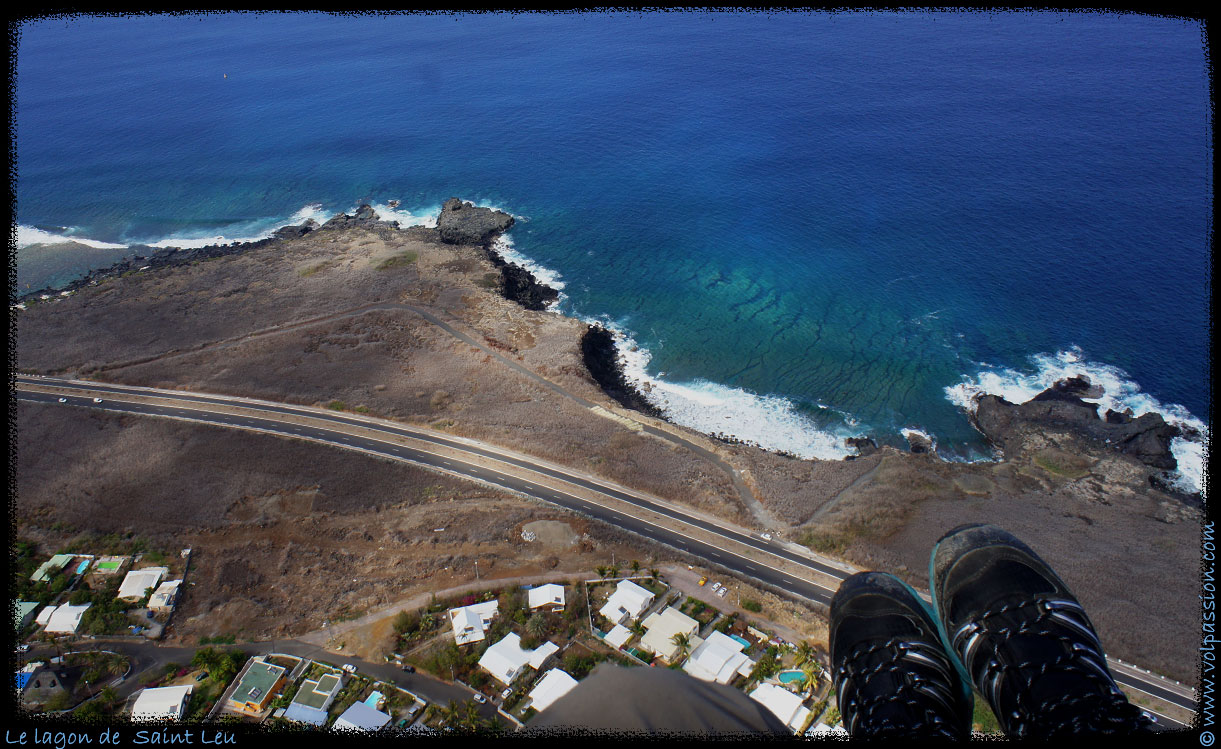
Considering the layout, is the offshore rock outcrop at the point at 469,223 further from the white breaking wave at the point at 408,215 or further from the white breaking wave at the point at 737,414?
the white breaking wave at the point at 737,414

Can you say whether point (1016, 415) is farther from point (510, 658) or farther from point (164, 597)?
point (164, 597)

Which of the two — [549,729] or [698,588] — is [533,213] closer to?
[698,588]

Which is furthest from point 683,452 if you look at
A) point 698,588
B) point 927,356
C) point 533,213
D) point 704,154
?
point 704,154

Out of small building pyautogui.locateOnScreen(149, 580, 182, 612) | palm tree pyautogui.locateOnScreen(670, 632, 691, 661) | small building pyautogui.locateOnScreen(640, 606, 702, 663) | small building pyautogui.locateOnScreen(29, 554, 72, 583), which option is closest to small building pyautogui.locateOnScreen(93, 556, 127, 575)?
small building pyautogui.locateOnScreen(29, 554, 72, 583)

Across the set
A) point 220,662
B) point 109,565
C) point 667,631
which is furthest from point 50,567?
point 667,631

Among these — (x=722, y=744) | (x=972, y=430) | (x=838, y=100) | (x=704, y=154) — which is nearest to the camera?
(x=722, y=744)

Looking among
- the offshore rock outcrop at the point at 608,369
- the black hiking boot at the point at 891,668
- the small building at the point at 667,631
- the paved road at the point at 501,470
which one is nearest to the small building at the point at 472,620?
the small building at the point at 667,631
